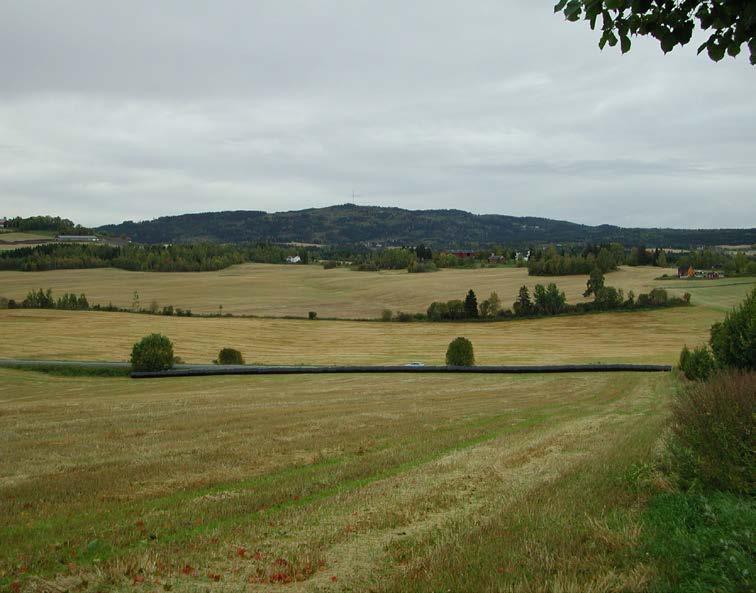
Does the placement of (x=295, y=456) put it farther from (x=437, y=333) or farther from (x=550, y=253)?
(x=550, y=253)

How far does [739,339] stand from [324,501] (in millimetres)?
26910

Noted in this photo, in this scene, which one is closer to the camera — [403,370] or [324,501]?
[324,501]

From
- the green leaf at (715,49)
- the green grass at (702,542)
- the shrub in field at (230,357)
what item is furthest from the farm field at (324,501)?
the shrub in field at (230,357)

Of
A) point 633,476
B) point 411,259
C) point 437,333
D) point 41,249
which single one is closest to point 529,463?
point 633,476

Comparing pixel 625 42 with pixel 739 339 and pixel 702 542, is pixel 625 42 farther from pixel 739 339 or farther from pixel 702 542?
pixel 739 339

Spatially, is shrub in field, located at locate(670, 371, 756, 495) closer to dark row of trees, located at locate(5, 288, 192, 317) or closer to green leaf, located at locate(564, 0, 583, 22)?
green leaf, located at locate(564, 0, 583, 22)

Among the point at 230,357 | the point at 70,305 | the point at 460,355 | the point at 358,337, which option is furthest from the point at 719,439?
the point at 70,305

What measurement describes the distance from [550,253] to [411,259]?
136 ft

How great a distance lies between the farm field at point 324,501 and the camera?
6844mm

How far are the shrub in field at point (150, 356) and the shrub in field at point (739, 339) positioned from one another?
38991 millimetres

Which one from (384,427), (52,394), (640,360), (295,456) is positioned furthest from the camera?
(640,360)

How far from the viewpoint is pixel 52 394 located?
38250 mm

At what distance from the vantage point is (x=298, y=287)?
152 metres

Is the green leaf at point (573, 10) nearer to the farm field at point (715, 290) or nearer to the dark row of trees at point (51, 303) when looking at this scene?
the farm field at point (715, 290)
